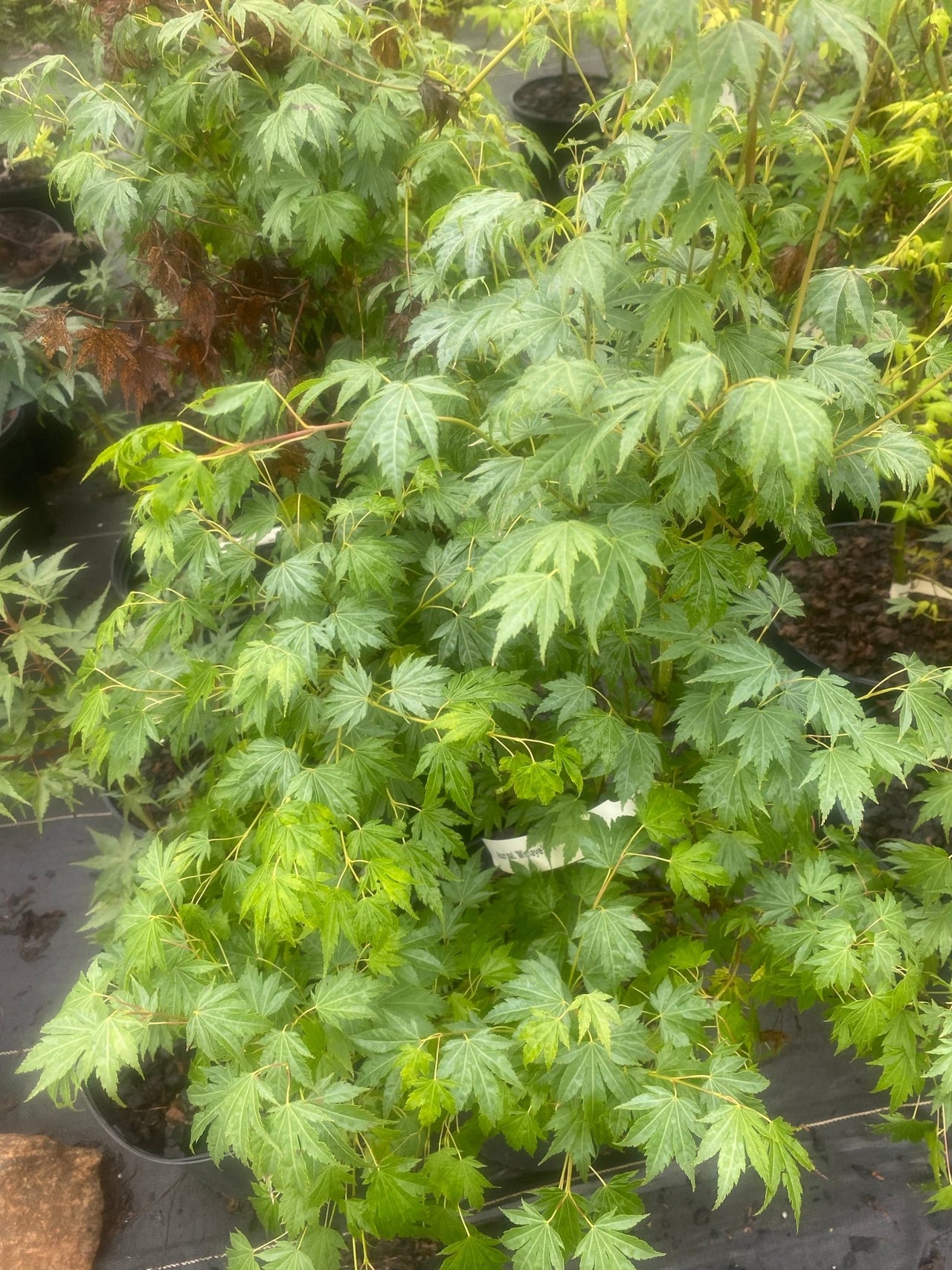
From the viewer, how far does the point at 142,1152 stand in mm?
1655

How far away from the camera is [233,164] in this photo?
157cm

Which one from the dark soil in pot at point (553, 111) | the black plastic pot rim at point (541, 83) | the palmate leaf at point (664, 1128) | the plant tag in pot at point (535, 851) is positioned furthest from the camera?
the black plastic pot rim at point (541, 83)

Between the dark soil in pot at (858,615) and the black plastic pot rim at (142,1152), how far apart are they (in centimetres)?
175

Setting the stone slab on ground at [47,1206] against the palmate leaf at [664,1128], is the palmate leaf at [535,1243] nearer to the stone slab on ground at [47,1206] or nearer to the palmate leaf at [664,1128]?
the palmate leaf at [664,1128]

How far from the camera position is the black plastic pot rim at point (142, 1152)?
5.24 ft

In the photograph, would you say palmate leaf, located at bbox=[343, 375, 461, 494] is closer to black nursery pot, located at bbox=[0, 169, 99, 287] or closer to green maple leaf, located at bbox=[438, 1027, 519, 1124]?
green maple leaf, located at bbox=[438, 1027, 519, 1124]

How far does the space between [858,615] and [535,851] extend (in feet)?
4.19

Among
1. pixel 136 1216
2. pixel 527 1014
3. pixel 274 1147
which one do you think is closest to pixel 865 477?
pixel 527 1014

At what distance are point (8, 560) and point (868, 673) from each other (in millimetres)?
2634

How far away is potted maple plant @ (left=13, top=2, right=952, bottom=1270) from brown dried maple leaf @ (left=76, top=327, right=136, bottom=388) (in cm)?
36

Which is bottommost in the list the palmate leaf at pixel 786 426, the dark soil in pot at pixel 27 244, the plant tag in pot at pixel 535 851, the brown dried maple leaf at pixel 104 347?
the plant tag in pot at pixel 535 851

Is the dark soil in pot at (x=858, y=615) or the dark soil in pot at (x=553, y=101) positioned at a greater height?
the dark soil in pot at (x=553, y=101)

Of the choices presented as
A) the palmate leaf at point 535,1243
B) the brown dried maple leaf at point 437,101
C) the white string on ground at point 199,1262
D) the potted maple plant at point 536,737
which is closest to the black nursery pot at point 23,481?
the potted maple plant at point 536,737

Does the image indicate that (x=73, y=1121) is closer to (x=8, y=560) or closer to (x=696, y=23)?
(x=8, y=560)
